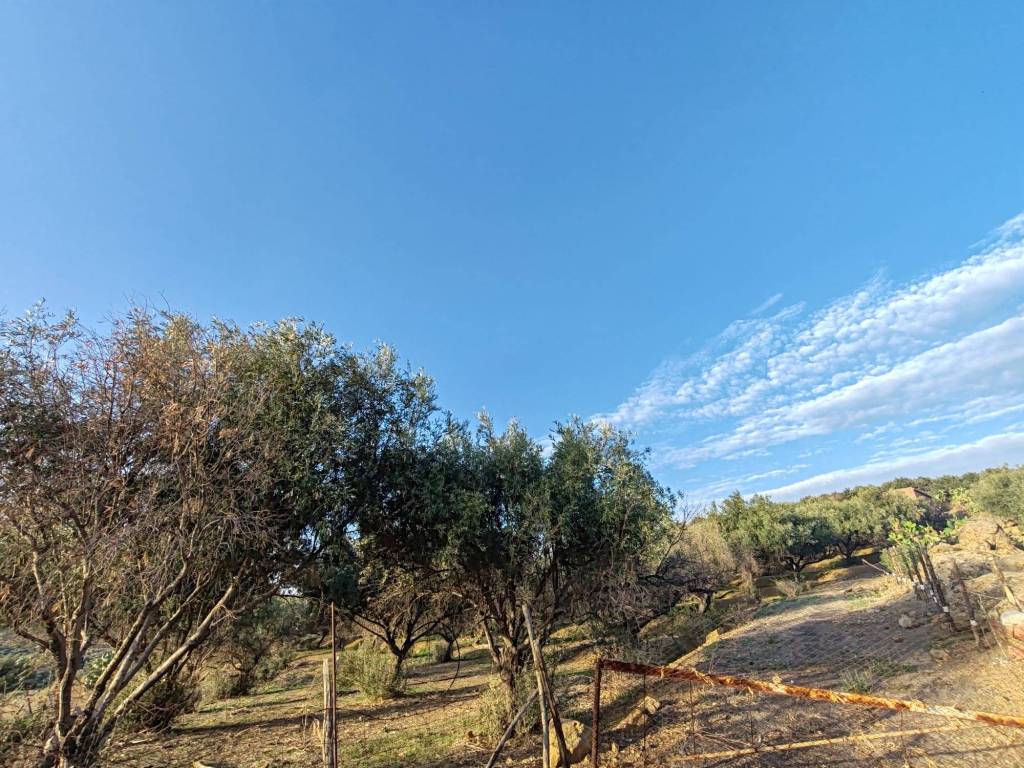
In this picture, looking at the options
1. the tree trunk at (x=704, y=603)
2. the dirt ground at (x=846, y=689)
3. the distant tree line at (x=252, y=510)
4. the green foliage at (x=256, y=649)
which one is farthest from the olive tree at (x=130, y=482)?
the tree trunk at (x=704, y=603)

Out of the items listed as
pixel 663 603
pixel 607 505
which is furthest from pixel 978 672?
pixel 663 603

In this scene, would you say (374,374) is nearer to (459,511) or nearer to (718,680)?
(459,511)

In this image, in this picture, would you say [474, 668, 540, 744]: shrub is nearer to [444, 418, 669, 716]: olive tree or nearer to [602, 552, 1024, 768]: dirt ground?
[444, 418, 669, 716]: olive tree

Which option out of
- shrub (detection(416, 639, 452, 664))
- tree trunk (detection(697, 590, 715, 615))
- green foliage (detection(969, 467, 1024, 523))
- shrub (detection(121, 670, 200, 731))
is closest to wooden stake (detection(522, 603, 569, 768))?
→ shrub (detection(121, 670, 200, 731))

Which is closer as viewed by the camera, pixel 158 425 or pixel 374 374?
pixel 158 425

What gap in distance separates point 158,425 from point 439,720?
36.4 feet

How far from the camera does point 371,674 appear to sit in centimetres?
1672

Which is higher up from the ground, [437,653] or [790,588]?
[790,588]

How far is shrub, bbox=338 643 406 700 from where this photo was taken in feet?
54.2

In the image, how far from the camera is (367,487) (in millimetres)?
10719

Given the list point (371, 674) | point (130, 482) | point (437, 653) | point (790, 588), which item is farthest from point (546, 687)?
point (790, 588)

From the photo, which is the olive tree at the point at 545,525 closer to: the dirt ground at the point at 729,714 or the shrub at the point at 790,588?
the dirt ground at the point at 729,714

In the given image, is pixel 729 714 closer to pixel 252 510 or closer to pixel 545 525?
pixel 545 525

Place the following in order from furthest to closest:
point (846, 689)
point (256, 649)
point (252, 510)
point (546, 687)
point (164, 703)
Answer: point (256, 649) → point (164, 703) → point (846, 689) → point (252, 510) → point (546, 687)
